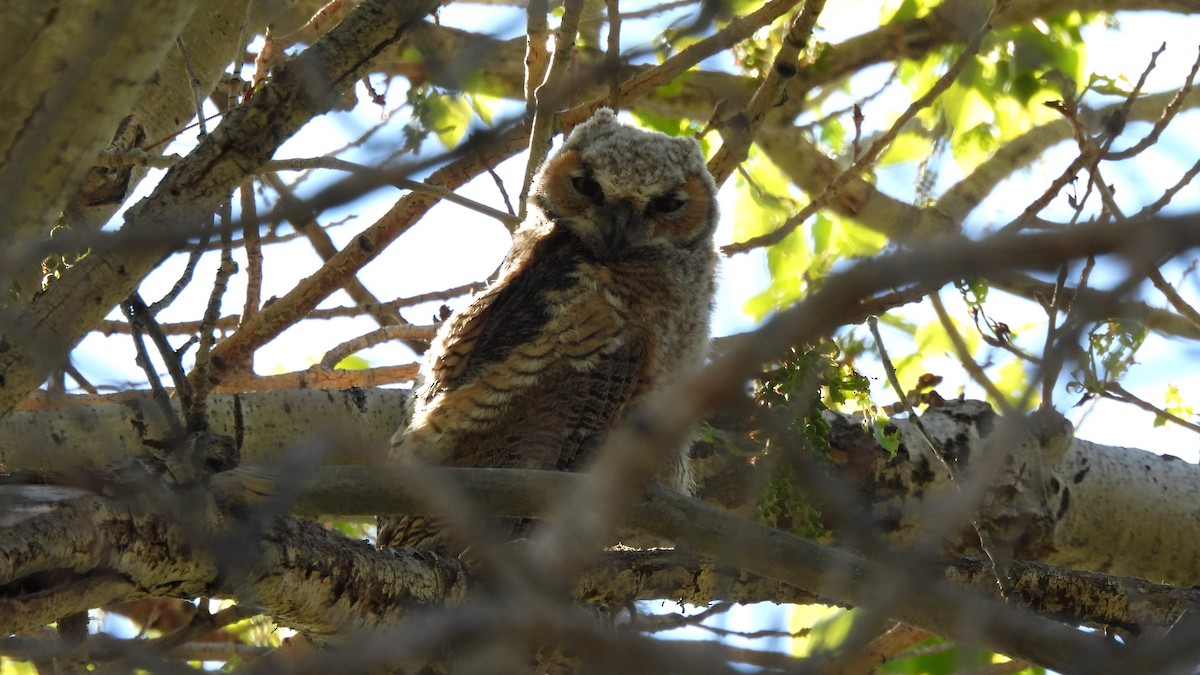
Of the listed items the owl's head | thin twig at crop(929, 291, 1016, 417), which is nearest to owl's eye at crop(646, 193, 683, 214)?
the owl's head

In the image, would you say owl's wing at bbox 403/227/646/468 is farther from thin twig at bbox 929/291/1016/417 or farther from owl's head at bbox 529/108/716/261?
thin twig at bbox 929/291/1016/417

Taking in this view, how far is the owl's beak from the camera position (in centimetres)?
441

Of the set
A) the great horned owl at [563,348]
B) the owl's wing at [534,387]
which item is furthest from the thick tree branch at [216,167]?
the owl's wing at [534,387]

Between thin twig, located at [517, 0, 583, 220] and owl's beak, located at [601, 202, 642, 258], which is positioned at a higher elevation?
thin twig, located at [517, 0, 583, 220]

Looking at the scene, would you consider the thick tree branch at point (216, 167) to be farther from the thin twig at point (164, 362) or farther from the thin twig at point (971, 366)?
the thin twig at point (971, 366)

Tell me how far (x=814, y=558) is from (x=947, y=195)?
11.7 ft

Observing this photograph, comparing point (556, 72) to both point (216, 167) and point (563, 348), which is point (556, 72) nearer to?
point (563, 348)

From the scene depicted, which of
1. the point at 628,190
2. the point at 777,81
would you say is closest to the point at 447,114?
the point at 777,81

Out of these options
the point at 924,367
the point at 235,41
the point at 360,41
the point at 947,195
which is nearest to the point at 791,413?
the point at 360,41

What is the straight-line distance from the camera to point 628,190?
458 cm

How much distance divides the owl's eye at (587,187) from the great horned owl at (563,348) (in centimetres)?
1

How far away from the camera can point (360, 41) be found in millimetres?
2363

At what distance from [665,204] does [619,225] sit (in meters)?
0.32

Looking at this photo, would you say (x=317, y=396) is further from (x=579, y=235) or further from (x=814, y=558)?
(x=814, y=558)
